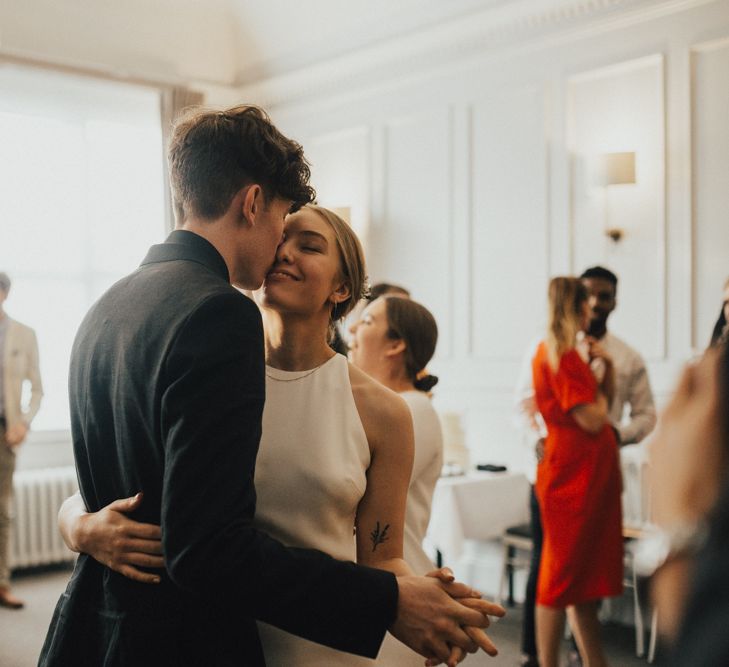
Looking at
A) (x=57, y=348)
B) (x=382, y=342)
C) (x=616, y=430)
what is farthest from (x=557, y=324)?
(x=57, y=348)

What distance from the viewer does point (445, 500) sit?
4762mm

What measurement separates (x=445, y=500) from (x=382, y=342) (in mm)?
2192

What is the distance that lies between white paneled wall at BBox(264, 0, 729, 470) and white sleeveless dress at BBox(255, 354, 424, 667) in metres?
3.77

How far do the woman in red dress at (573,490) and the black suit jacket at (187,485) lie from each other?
104 inches

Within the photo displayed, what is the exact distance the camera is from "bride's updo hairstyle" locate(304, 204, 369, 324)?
1.72 metres

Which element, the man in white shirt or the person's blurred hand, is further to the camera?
the man in white shirt

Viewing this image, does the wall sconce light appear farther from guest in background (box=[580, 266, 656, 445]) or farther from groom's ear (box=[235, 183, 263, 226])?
groom's ear (box=[235, 183, 263, 226])

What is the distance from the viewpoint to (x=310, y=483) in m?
1.49

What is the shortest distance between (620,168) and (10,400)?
4.04m

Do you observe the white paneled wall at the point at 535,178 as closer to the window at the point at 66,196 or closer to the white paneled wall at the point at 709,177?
the white paneled wall at the point at 709,177

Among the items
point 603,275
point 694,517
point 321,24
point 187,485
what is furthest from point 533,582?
point 321,24

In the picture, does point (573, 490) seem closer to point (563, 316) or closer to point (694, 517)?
point (563, 316)

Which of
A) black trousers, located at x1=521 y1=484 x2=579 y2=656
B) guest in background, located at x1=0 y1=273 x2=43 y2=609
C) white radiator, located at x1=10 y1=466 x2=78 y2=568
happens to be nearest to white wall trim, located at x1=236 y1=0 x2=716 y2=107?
black trousers, located at x1=521 y1=484 x2=579 y2=656

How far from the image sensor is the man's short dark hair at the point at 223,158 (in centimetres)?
140
